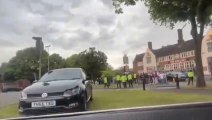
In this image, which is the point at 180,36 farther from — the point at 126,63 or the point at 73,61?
the point at 73,61

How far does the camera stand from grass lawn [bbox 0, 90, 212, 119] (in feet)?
4.09

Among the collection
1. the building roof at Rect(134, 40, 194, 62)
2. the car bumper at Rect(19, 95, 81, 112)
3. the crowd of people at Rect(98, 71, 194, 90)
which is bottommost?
the car bumper at Rect(19, 95, 81, 112)

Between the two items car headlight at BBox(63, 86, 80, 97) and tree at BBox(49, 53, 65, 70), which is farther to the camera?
car headlight at BBox(63, 86, 80, 97)

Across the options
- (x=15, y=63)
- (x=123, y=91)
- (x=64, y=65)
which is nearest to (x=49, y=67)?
(x=64, y=65)

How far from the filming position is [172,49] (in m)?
1.21

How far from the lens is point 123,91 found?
1559mm

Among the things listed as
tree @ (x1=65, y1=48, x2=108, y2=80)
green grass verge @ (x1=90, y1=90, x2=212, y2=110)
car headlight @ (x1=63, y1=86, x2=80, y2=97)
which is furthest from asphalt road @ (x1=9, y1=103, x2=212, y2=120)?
car headlight @ (x1=63, y1=86, x2=80, y2=97)

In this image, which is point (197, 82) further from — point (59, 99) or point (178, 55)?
point (59, 99)

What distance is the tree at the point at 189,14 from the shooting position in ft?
4.13

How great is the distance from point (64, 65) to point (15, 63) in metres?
0.21

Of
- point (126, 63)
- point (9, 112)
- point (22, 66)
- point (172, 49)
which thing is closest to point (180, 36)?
point (172, 49)

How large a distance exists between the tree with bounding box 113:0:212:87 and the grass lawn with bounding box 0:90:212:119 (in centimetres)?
8

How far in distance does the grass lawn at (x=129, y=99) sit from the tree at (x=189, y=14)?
78 millimetres

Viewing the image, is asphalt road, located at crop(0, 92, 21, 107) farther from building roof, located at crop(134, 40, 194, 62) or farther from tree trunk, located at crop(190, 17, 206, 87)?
tree trunk, located at crop(190, 17, 206, 87)
